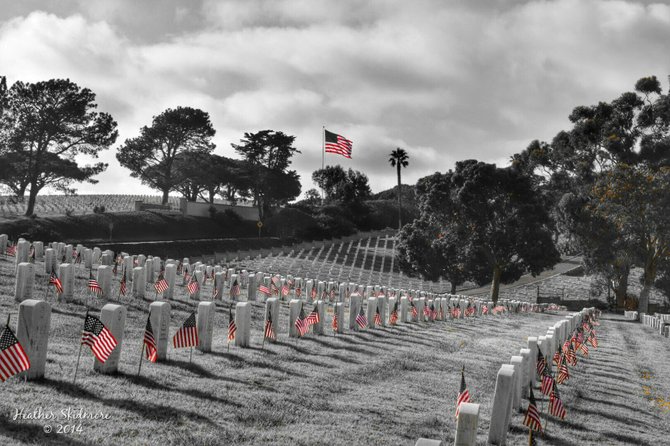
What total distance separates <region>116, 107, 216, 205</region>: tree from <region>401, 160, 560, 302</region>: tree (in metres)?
36.4

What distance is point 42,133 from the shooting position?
2290 inches

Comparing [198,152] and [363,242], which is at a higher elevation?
[198,152]

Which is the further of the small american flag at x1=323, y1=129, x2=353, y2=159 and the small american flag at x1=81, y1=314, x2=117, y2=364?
the small american flag at x1=323, y1=129, x2=353, y2=159

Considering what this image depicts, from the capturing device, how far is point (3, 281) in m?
18.3

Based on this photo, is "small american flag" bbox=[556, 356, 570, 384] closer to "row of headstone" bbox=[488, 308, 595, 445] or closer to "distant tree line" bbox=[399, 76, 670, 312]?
"row of headstone" bbox=[488, 308, 595, 445]

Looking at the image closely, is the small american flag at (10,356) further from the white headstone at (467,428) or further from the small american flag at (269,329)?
the small american flag at (269,329)

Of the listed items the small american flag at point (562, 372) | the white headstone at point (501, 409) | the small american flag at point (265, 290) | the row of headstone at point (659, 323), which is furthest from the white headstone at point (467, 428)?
the row of headstone at point (659, 323)

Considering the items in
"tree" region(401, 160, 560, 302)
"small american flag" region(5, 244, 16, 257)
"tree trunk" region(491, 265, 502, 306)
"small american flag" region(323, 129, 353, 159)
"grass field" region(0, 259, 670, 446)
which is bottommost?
"grass field" region(0, 259, 670, 446)

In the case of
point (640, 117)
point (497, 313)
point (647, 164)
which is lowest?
point (497, 313)

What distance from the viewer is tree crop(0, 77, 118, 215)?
56.9 meters

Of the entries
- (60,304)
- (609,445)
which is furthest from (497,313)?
(609,445)

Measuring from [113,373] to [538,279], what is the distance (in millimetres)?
63851

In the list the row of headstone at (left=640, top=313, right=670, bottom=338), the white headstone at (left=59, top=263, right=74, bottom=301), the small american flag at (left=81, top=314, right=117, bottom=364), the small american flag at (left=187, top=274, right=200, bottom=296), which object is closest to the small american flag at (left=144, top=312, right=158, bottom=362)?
the small american flag at (left=81, top=314, right=117, bottom=364)

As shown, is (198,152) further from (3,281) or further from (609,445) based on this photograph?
(609,445)
